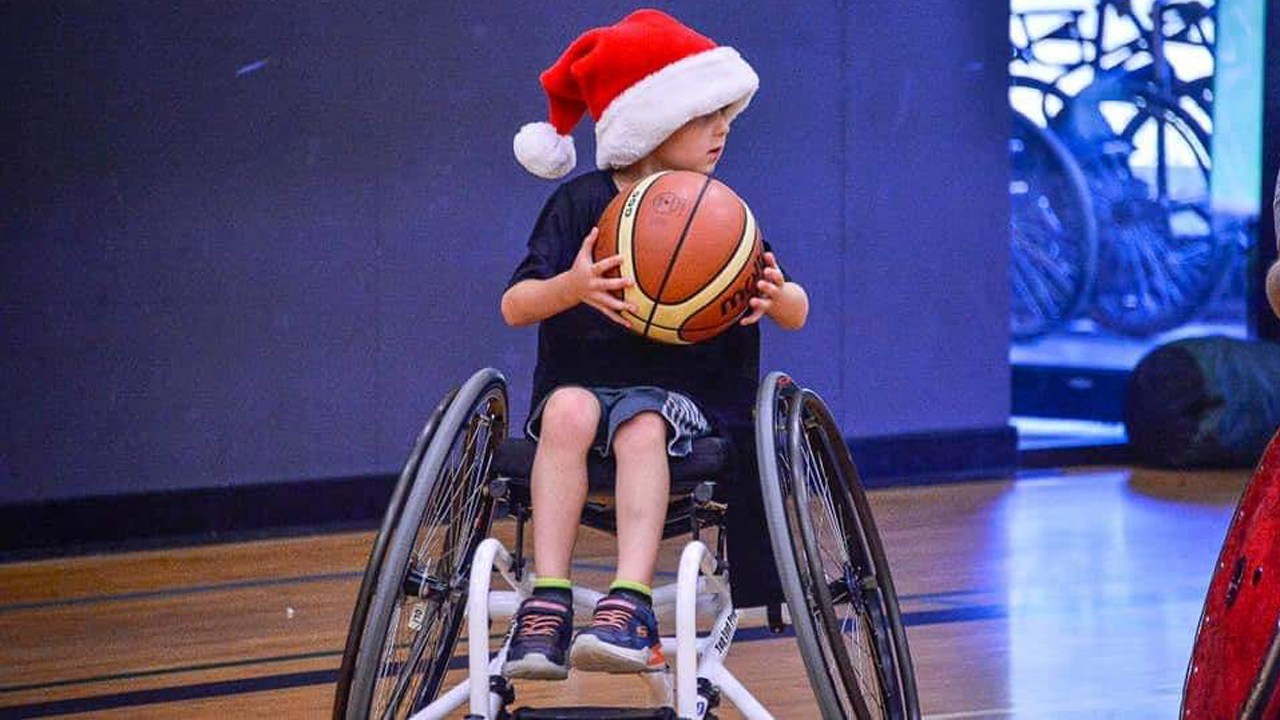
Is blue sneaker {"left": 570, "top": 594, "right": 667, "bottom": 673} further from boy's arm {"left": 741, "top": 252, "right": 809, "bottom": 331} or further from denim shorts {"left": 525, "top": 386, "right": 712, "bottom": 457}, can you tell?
boy's arm {"left": 741, "top": 252, "right": 809, "bottom": 331}

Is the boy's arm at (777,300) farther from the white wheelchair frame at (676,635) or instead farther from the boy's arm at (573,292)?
the white wheelchair frame at (676,635)

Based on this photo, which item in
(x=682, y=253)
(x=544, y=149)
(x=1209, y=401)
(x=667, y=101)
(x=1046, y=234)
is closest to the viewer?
(x=682, y=253)

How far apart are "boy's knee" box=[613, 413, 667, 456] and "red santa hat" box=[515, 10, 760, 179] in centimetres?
43

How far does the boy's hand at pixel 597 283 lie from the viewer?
2.49m

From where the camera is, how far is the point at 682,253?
2.46 m

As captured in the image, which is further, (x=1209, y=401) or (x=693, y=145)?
(x=1209, y=401)

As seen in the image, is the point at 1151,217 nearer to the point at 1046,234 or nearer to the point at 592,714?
the point at 1046,234

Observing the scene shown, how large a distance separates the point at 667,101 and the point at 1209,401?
11.5 ft

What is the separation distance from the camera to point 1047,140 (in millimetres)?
6082

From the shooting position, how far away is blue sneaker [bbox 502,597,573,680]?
2346 millimetres

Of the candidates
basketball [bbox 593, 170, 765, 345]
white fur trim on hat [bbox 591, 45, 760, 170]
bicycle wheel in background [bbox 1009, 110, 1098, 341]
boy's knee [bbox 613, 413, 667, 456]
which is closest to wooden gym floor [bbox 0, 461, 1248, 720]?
boy's knee [bbox 613, 413, 667, 456]

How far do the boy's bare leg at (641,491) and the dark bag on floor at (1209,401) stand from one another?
363cm

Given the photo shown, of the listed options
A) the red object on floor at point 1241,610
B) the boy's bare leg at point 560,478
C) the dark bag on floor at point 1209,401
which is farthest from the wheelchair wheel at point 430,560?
the dark bag on floor at point 1209,401

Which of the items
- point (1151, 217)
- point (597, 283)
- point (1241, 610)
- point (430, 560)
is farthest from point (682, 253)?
point (1151, 217)
